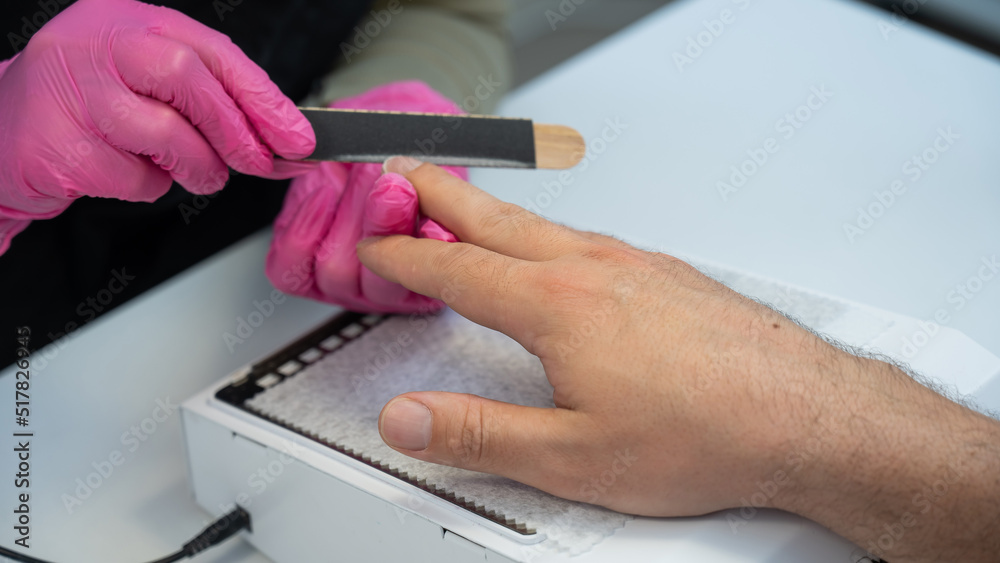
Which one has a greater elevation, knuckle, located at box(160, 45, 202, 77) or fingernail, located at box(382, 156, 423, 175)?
knuckle, located at box(160, 45, 202, 77)

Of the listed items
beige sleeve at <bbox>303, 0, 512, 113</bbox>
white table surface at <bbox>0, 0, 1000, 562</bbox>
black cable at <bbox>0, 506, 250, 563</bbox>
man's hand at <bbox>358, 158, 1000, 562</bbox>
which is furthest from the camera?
beige sleeve at <bbox>303, 0, 512, 113</bbox>

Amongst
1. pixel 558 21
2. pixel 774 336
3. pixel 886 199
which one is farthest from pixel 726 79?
pixel 558 21

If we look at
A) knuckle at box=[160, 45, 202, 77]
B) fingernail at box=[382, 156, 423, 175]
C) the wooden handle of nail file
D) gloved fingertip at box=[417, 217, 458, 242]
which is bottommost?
gloved fingertip at box=[417, 217, 458, 242]

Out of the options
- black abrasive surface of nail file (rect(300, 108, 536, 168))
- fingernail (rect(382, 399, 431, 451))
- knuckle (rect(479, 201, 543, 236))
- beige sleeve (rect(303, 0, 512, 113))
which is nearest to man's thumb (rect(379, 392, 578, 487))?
fingernail (rect(382, 399, 431, 451))

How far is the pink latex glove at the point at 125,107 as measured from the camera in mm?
688

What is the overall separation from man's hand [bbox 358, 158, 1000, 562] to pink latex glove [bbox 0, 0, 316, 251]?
0.33 m

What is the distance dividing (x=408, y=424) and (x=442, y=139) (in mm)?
334

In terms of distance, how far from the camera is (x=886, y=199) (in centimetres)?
99

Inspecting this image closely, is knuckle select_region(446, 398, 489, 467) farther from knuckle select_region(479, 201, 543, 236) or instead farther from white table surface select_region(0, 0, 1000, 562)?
white table surface select_region(0, 0, 1000, 562)

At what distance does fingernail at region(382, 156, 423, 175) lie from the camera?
751mm

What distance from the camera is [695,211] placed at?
1014 millimetres

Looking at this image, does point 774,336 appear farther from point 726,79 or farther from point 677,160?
point 726,79

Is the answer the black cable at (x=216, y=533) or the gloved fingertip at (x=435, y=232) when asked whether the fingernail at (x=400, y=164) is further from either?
the black cable at (x=216, y=533)

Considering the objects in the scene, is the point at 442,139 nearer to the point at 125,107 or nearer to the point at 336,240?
the point at 336,240
